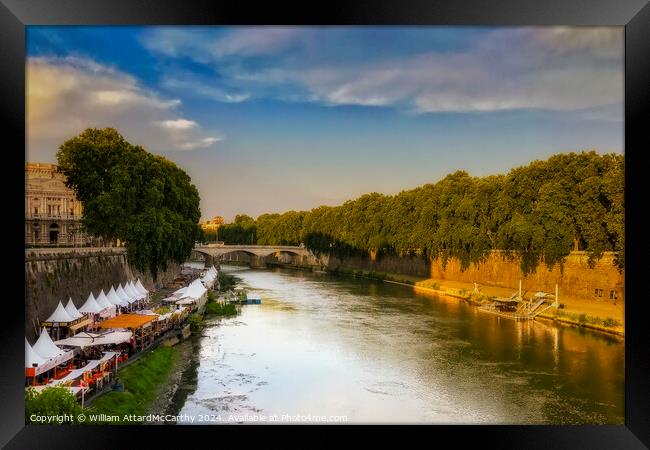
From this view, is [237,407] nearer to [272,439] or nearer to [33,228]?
[272,439]

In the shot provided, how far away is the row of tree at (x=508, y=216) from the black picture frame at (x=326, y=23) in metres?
11.6

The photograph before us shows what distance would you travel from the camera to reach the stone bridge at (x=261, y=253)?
59219mm

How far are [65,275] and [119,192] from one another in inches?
310

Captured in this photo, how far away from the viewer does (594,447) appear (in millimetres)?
8297

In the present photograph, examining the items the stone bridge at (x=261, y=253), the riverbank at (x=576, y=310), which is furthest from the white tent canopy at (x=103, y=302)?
the stone bridge at (x=261, y=253)

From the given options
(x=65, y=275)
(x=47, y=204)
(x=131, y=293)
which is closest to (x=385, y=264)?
(x=47, y=204)

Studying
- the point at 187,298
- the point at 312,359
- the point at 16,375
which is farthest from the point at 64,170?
the point at 16,375

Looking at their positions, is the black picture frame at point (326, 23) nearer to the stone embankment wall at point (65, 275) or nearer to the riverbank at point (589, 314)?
the stone embankment wall at point (65, 275)

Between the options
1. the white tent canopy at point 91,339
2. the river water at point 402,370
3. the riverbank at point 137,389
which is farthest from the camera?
the white tent canopy at point 91,339

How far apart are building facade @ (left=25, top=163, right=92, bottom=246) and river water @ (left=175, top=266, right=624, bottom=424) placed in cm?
1331

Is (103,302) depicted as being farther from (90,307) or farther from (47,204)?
(47,204)

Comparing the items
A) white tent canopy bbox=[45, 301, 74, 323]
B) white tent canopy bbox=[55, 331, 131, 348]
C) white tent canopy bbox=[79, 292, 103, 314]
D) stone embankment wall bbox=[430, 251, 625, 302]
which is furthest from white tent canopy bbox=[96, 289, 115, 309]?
stone embankment wall bbox=[430, 251, 625, 302]

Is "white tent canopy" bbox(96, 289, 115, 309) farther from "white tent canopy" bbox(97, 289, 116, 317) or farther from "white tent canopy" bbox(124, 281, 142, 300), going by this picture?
"white tent canopy" bbox(124, 281, 142, 300)

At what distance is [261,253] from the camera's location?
64562 millimetres
